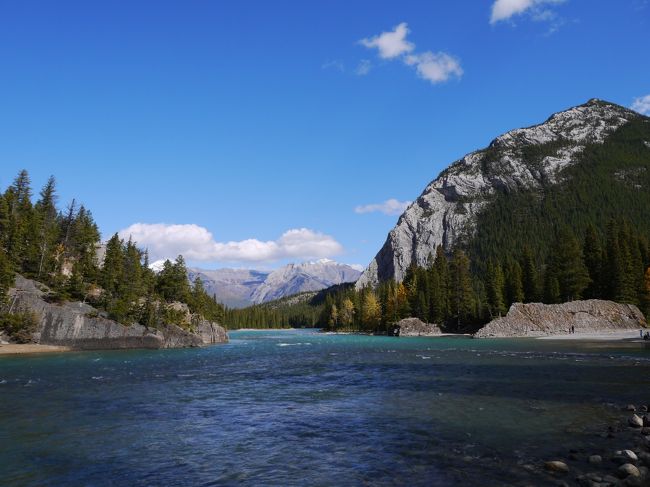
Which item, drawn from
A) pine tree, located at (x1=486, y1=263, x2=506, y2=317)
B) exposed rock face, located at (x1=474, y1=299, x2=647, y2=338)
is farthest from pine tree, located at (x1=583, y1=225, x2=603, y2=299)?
pine tree, located at (x1=486, y1=263, x2=506, y2=317)

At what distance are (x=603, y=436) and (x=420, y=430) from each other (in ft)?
25.0

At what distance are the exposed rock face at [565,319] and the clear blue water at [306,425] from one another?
67.7m

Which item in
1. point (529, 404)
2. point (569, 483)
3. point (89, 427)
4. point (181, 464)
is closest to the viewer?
point (569, 483)

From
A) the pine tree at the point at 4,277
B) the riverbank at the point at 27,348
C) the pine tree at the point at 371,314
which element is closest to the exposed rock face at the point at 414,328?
the pine tree at the point at 371,314

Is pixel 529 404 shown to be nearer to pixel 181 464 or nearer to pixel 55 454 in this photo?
pixel 181 464

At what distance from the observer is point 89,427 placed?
21672 millimetres

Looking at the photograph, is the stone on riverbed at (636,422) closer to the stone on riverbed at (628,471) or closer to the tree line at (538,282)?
the stone on riverbed at (628,471)

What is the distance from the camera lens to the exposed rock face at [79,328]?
254 feet

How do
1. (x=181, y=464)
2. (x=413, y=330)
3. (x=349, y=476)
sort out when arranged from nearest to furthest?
1. (x=349, y=476)
2. (x=181, y=464)
3. (x=413, y=330)

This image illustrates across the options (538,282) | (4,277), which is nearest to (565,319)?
(538,282)

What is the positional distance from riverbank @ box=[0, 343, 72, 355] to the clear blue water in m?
36.9

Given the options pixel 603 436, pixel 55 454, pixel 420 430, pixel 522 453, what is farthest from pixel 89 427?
pixel 603 436

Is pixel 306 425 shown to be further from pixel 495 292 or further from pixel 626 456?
pixel 495 292

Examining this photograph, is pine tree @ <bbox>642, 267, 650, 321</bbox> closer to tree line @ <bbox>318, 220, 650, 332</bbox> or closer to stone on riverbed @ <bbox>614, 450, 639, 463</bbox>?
tree line @ <bbox>318, 220, 650, 332</bbox>
